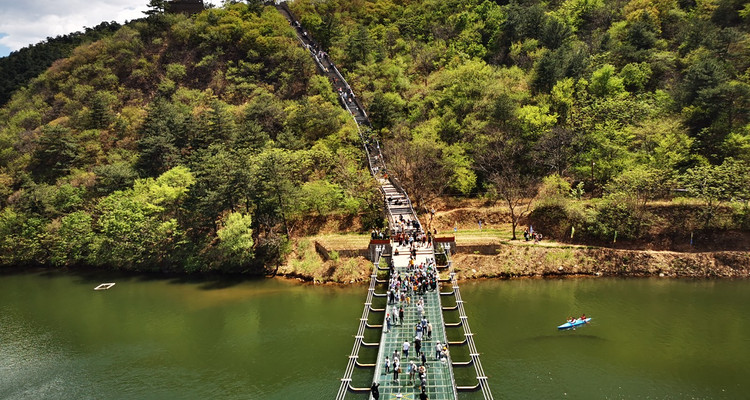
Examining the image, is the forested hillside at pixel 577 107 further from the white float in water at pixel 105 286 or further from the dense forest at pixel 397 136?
the white float in water at pixel 105 286

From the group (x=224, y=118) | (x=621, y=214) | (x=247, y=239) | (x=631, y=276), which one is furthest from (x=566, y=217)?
(x=224, y=118)

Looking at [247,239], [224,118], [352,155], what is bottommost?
[247,239]

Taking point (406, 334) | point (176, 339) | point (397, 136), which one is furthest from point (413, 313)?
point (397, 136)

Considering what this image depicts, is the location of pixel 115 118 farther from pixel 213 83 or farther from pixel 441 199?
pixel 441 199

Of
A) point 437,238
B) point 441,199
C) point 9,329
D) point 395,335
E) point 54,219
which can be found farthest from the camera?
point 54,219

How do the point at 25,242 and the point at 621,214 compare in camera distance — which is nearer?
the point at 621,214

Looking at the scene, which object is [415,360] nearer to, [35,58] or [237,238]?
[237,238]

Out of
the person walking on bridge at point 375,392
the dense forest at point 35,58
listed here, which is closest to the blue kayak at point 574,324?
the person walking on bridge at point 375,392

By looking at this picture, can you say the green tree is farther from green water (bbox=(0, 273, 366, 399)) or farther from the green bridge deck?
the green bridge deck
